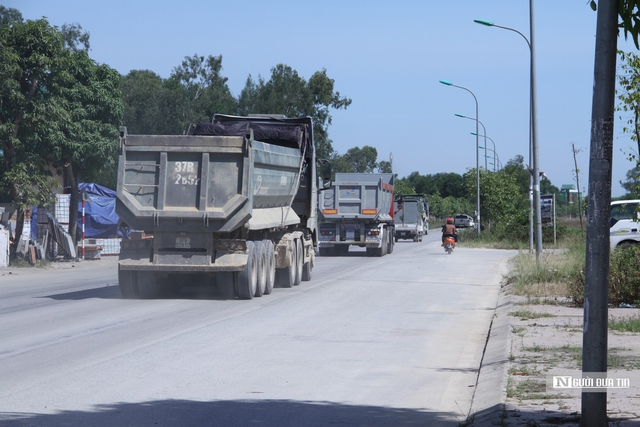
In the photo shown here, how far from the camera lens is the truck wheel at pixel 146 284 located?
16.5m

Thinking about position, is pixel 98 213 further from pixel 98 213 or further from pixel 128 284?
pixel 128 284

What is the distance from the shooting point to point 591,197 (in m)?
5.69

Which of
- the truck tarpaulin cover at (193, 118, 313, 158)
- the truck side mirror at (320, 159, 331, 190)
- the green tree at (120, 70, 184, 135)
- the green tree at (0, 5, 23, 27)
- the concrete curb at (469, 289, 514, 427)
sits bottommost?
the concrete curb at (469, 289, 514, 427)


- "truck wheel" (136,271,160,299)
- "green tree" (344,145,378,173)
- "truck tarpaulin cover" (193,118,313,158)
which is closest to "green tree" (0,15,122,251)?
"truck tarpaulin cover" (193,118,313,158)

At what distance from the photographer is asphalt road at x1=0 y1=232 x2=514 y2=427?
6.92m

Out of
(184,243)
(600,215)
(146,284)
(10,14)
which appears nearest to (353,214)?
(146,284)

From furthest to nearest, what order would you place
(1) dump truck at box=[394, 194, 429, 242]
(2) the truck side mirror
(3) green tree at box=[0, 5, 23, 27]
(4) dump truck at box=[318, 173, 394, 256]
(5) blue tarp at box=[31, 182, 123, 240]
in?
(3) green tree at box=[0, 5, 23, 27] → (1) dump truck at box=[394, 194, 429, 242] → (5) blue tarp at box=[31, 182, 123, 240] → (4) dump truck at box=[318, 173, 394, 256] → (2) the truck side mirror

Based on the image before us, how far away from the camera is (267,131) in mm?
19438

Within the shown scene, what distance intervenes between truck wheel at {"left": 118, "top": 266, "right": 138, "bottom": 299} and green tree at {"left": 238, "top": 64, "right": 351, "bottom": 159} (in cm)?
5322

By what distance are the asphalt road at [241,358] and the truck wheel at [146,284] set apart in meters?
0.51

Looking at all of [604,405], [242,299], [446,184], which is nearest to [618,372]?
[604,405]

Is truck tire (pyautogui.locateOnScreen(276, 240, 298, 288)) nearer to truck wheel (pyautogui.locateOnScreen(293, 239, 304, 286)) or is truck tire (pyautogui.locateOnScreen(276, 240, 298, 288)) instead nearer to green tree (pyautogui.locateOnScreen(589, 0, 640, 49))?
truck wheel (pyautogui.locateOnScreen(293, 239, 304, 286))

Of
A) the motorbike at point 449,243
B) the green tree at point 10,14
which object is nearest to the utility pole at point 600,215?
the motorbike at point 449,243

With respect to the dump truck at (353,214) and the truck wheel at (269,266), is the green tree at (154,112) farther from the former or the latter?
the truck wheel at (269,266)
